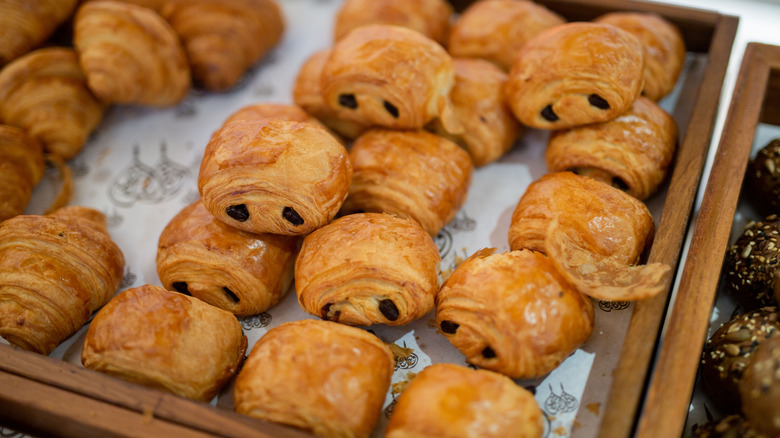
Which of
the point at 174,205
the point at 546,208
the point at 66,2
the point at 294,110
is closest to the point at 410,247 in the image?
the point at 546,208

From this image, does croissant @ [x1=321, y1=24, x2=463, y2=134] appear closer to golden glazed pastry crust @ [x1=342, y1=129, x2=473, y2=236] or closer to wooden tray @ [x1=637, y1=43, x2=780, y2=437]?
golden glazed pastry crust @ [x1=342, y1=129, x2=473, y2=236]

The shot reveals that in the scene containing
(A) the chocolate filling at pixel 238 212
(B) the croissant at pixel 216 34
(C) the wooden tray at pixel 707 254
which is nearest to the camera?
(C) the wooden tray at pixel 707 254

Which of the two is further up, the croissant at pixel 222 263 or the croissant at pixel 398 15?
the croissant at pixel 398 15

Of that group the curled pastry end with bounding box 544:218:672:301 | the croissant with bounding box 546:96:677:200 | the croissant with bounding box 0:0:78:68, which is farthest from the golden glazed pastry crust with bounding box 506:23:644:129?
the croissant with bounding box 0:0:78:68

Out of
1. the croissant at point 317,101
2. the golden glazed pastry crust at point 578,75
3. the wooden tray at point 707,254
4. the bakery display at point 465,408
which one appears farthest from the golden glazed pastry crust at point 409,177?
the wooden tray at point 707,254

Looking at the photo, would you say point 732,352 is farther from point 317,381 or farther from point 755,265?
point 317,381

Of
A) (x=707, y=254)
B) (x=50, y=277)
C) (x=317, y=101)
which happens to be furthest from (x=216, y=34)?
(x=707, y=254)

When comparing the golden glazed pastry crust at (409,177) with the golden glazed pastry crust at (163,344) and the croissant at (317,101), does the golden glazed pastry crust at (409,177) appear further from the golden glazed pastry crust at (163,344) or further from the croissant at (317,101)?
the golden glazed pastry crust at (163,344)
